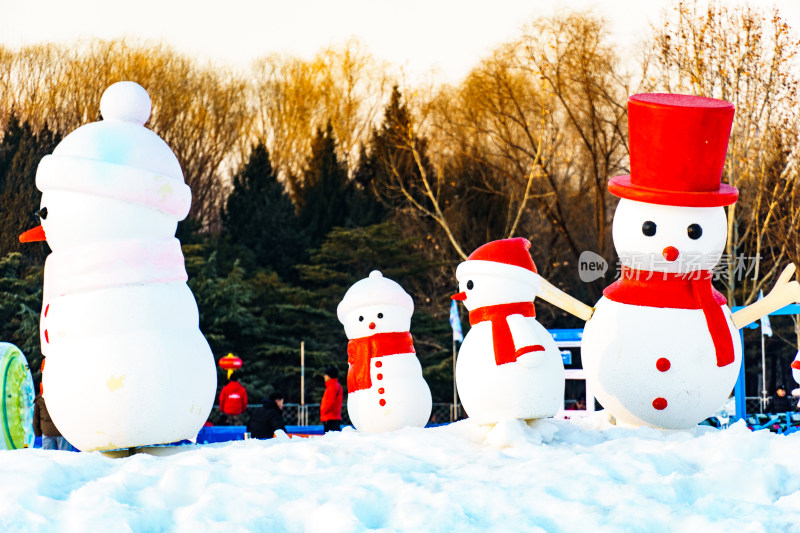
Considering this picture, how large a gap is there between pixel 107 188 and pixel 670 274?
3986 mm

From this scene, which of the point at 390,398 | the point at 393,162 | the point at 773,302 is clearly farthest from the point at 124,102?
the point at 393,162

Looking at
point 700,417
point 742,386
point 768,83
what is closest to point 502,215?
point 768,83

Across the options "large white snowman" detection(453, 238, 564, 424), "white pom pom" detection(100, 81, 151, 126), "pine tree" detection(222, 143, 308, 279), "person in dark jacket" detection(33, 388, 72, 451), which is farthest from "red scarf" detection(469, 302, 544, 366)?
"pine tree" detection(222, 143, 308, 279)

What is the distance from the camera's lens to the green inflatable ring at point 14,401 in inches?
278

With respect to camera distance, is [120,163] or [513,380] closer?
[120,163]

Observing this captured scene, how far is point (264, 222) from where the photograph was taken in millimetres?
26812

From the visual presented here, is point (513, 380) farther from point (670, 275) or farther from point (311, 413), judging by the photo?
point (311, 413)

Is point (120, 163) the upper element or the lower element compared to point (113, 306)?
upper

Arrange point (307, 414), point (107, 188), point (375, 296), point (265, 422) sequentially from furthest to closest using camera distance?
point (307, 414) < point (265, 422) < point (375, 296) < point (107, 188)

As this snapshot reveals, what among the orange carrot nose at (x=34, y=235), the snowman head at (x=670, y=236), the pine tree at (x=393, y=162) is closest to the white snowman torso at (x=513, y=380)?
the snowman head at (x=670, y=236)

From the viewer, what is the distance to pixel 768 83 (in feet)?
56.4

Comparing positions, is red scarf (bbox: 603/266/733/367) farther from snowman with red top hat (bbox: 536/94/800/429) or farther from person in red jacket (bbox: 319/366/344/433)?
person in red jacket (bbox: 319/366/344/433)

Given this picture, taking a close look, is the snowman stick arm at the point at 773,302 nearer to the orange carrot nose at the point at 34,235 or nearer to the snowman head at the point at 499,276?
the snowman head at the point at 499,276

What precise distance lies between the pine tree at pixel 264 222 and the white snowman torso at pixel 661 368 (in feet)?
62.7
